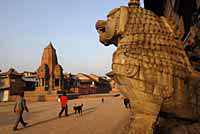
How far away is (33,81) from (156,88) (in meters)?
43.1

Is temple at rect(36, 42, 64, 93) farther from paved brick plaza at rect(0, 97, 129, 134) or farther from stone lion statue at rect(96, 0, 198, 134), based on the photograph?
stone lion statue at rect(96, 0, 198, 134)

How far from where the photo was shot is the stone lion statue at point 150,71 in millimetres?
2203

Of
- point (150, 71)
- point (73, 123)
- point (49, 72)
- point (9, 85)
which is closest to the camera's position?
point (150, 71)

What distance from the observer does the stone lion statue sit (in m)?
2.20

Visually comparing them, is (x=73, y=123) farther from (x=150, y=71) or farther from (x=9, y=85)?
(x=9, y=85)

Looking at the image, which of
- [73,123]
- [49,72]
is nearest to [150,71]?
[73,123]

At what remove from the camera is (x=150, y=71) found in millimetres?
2230

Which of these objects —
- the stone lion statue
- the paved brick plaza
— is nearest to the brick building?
the paved brick plaza

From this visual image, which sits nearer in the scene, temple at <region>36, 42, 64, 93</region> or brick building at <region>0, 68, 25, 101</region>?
brick building at <region>0, 68, 25, 101</region>

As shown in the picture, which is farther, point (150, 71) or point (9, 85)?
point (9, 85)

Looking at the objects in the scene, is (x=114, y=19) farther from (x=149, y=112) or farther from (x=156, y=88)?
(x=149, y=112)

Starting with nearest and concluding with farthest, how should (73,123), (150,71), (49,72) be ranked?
(150,71) → (73,123) → (49,72)

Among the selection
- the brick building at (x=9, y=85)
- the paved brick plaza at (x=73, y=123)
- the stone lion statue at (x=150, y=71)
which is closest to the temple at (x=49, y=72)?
the brick building at (x=9, y=85)

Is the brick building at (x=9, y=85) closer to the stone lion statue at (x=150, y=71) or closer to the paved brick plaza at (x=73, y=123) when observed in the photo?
the paved brick plaza at (x=73, y=123)
